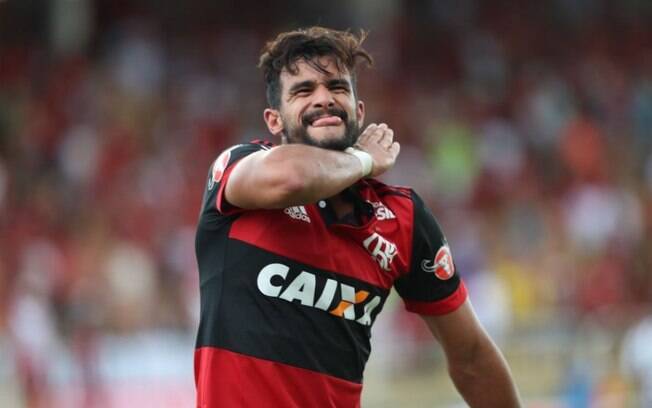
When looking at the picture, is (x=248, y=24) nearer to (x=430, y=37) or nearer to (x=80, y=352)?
(x=430, y=37)

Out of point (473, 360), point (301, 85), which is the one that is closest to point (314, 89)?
point (301, 85)

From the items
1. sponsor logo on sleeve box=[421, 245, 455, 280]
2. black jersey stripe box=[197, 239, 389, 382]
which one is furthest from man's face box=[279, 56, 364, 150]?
sponsor logo on sleeve box=[421, 245, 455, 280]

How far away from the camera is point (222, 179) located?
13.5 ft

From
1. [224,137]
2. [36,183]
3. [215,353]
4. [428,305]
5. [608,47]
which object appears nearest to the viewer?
[215,353]

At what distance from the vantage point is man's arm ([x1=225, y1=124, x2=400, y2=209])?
3830mm

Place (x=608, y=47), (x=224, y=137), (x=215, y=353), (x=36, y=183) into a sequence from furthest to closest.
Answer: (x=608, y=47)
(x=224, y=137)
(x=36, y=183)
(x=215, y=353)

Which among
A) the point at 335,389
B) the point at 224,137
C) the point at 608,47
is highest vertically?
the point at 608,47

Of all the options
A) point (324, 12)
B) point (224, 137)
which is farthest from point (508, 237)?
point (324, 12)

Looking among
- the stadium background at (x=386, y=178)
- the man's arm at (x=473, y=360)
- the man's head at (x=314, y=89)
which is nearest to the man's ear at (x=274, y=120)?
the man's head at (x=314, y=89)

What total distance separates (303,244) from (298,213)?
0.36 ft

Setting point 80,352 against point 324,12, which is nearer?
point 80,352

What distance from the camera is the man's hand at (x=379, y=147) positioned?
169 inches

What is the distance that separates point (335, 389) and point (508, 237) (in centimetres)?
982

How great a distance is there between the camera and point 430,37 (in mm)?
17141
